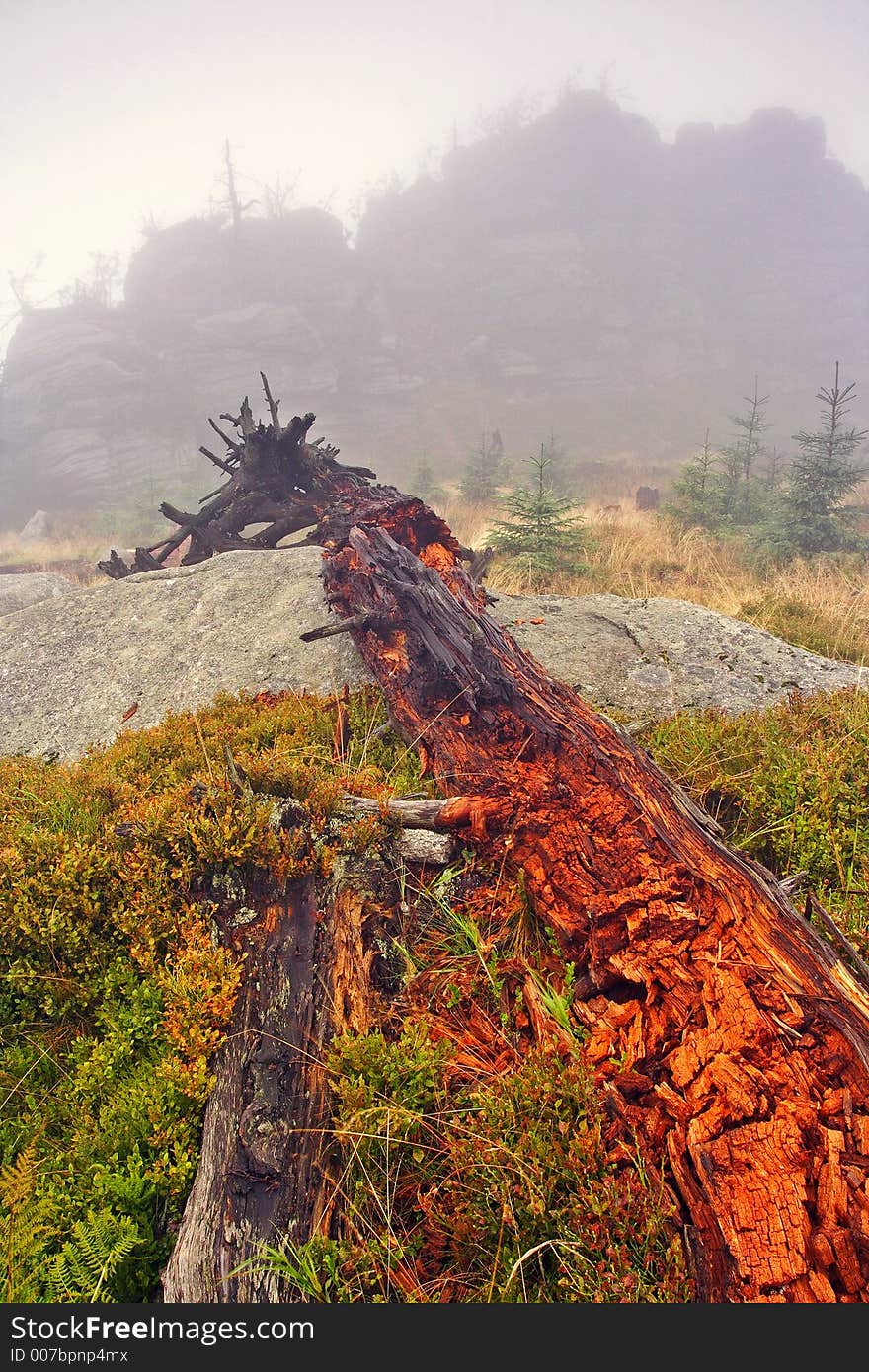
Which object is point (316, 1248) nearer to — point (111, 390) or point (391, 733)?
point (391, 733)

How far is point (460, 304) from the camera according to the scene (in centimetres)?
6681

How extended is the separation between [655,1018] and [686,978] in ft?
0.69

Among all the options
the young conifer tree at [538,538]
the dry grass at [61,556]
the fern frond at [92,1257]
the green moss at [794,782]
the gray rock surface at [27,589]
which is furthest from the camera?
the dry grass at [61,556]

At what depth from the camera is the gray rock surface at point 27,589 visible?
1374 centimetres

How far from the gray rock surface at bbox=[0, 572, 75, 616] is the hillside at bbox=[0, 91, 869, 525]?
31.4 m

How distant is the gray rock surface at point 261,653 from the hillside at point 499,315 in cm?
3820

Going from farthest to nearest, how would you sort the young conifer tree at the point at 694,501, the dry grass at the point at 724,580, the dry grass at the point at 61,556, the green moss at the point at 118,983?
the dry grass at the point at 61,556 < the young conifer tree at the point at 694,501 < the dry grass at the point at 724,580 < the green moss at the point at 118,983

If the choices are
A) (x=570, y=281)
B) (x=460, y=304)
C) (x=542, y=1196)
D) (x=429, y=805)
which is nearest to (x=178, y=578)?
(x=429, y=805)

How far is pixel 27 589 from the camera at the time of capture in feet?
48.6

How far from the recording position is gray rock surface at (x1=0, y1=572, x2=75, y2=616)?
13743mm

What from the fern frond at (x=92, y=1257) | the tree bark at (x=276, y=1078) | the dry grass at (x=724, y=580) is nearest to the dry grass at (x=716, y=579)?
the dry grass at (x=724, y=580)

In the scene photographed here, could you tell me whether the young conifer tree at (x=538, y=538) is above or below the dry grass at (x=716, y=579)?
above

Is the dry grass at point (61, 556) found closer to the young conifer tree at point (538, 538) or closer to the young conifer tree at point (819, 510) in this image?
the young conifer tree at point (538, 538)

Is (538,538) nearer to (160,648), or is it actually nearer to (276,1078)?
(160,648)
